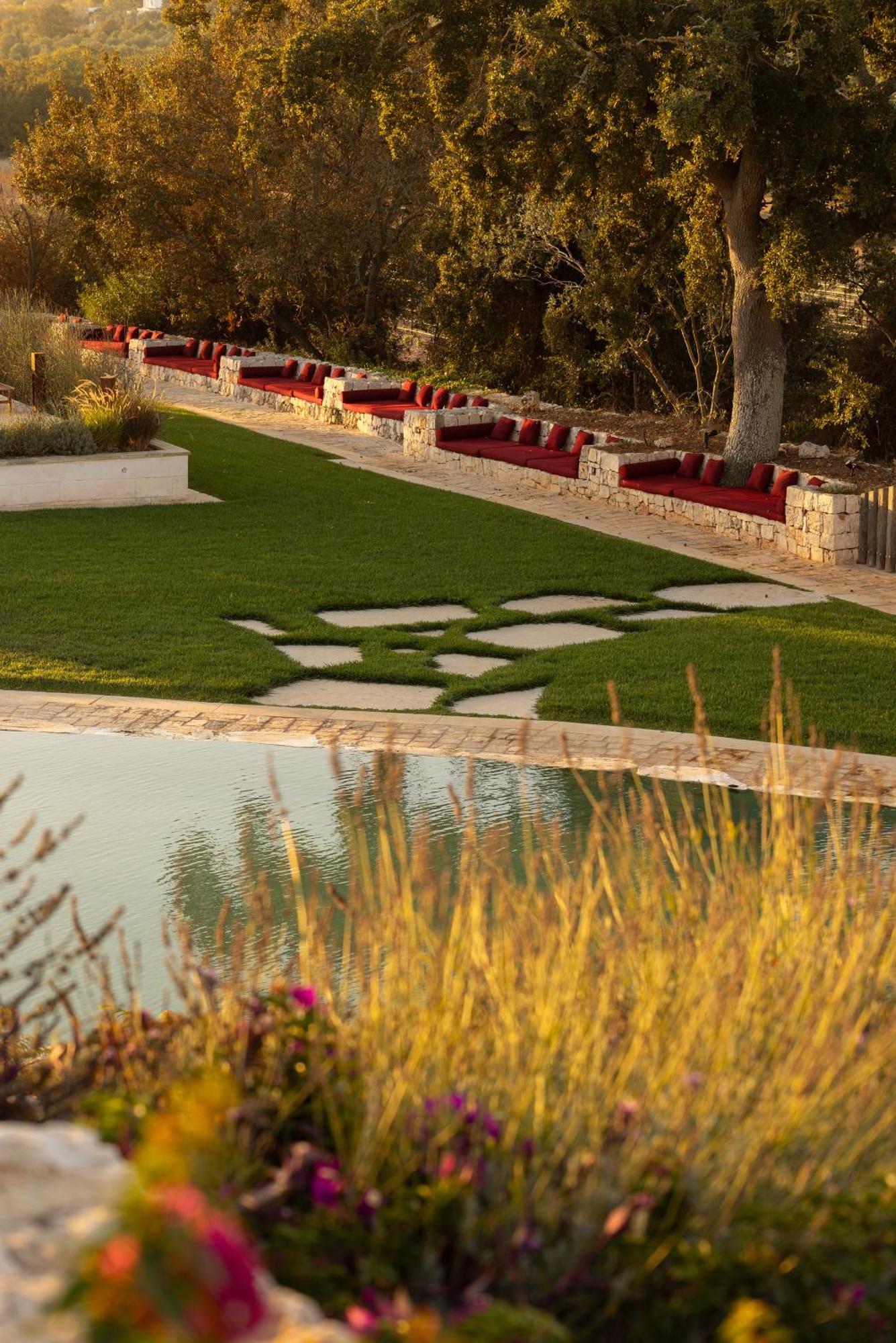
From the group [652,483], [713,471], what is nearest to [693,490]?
[652,483]

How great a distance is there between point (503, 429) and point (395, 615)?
28.3ft

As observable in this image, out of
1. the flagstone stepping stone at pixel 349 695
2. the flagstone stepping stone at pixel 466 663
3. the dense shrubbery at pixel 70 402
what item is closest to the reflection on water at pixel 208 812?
the flagstone stepping stone at pixel 349 695

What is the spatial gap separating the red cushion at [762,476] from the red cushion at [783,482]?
493mm

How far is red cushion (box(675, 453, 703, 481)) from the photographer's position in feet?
59.3

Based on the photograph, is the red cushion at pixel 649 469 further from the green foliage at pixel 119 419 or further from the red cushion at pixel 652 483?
the green foliage at pixel 119 419

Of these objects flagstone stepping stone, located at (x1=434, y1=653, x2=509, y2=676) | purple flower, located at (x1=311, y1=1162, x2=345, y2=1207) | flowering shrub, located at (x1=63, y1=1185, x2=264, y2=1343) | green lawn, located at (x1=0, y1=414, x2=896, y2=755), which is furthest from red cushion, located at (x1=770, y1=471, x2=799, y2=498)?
flowering shrub, located at (x1=63, y1=1185, x2=264, y2=1343)

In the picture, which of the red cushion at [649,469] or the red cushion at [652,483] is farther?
the red cushion at [649,469]

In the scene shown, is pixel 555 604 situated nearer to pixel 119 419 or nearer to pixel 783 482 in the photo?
pixel 783 482

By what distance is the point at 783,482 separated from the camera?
55.0 ft

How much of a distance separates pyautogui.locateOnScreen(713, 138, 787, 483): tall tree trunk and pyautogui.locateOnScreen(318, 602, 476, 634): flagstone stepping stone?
5912mm

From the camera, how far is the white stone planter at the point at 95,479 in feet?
55.2

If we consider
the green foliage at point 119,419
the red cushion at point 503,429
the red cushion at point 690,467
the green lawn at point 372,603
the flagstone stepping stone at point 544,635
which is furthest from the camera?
the red cushion at point 503,429

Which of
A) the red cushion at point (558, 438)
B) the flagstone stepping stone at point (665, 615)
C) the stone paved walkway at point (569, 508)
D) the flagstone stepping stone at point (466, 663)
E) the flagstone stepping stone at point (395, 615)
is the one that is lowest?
the flagstone stepping stone at point (466, 663)

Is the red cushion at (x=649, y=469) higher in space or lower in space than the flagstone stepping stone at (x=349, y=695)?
higher
